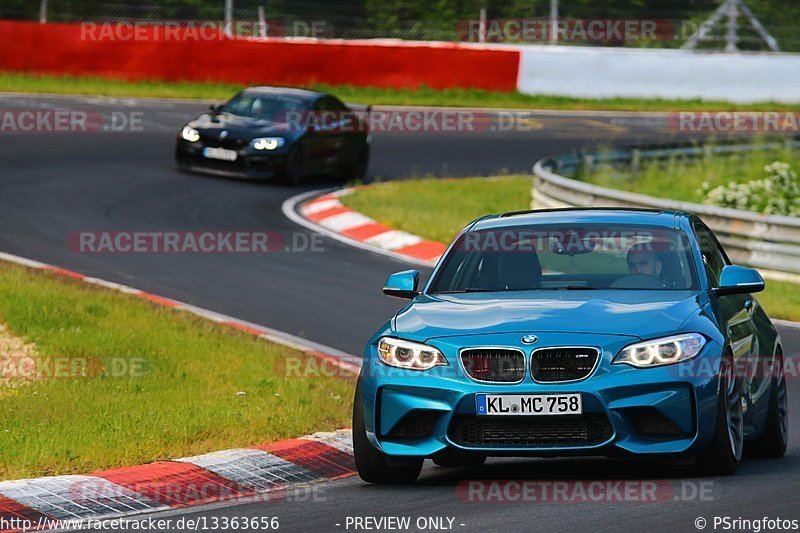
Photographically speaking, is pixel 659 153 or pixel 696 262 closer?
pixel 696 262

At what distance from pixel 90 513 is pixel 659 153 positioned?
18.7 m

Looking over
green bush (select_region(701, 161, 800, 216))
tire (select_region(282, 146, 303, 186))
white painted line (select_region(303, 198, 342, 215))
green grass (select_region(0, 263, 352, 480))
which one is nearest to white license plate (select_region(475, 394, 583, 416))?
green grass (select_region(0, 263, 352, 480))

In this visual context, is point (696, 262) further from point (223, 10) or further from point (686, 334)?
point (223, 10)

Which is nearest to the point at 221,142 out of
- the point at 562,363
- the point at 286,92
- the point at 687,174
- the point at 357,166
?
the point at 286,92

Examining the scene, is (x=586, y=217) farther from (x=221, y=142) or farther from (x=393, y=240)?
(x=221, y=142)

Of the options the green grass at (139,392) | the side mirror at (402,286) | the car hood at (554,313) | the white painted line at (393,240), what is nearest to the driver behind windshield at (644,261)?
the car hood at (554,313)

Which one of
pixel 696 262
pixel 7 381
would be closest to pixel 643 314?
pixel 696 262

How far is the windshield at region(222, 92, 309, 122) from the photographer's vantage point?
925 inches

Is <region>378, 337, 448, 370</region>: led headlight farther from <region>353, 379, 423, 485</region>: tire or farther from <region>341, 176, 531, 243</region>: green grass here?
<region>341, 176, 531, 243</region>: green grass

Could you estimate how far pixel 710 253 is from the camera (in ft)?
29.4

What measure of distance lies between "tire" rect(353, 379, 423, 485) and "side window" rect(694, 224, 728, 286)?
76.5 inches

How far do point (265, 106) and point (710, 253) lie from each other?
15.4 m

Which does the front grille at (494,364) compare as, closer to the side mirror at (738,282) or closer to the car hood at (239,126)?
the side mirror at (738,282)

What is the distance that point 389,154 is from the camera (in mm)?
27375
